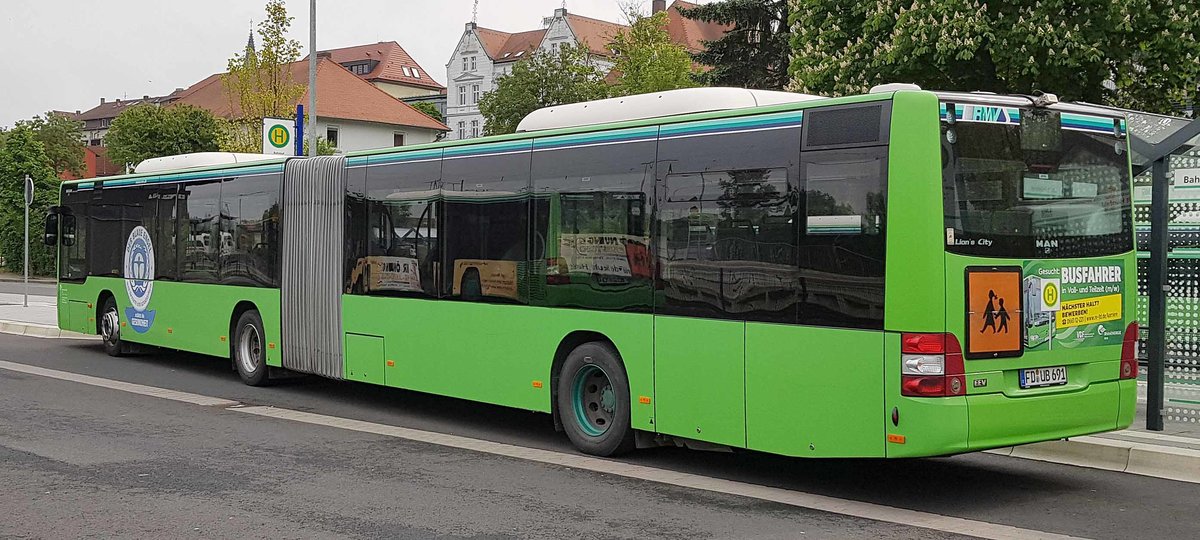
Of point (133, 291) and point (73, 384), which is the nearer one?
point (73, 384)

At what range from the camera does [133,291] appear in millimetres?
18453

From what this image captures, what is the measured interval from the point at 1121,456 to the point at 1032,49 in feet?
34.6

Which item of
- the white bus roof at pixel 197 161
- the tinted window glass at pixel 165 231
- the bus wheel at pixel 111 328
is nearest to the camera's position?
the white bus roof at pixel 197 161

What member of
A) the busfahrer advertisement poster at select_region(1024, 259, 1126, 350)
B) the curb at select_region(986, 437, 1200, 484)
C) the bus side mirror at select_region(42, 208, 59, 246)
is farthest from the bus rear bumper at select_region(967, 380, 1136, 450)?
the bus side mirror at select_region(42, 208, 59, 246)

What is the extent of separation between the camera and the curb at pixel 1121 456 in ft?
30.9

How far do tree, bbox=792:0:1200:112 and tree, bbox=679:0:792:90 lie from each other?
19.2 meters

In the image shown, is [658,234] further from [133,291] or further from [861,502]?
[133,291]

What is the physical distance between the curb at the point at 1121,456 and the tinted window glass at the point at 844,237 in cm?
211

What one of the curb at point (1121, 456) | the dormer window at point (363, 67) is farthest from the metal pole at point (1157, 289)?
the dormer window at point (363, 67)

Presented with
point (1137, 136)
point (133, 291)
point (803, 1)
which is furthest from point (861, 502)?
point (803, 1)

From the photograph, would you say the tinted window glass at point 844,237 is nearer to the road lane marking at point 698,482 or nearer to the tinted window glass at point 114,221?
the road lane marking at point 698,482

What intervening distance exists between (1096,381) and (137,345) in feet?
50.0

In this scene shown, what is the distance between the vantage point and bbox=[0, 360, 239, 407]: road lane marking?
14078 millimetres

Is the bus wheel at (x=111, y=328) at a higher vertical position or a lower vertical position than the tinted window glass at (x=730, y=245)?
lower
